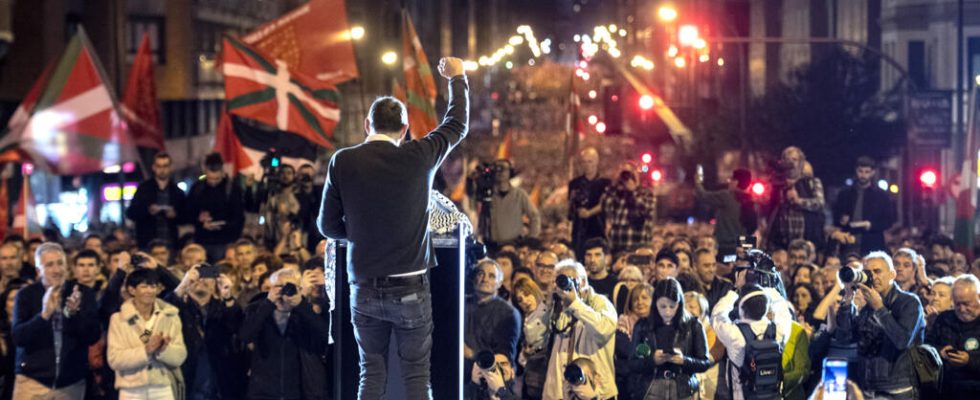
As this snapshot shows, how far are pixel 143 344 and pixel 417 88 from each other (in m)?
9.41

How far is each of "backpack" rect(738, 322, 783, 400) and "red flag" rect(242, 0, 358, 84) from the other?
1195 centimetres

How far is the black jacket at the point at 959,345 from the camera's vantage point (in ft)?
38.3

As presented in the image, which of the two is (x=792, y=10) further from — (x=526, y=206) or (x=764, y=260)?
(x=764, y=260)

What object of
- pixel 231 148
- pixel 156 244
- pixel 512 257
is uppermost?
pixel 231 148

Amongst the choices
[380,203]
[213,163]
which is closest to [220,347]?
[213,163]

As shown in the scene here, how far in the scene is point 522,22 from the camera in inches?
5123

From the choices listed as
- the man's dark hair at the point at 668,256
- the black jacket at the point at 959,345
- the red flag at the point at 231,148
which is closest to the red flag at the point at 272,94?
the red flag at the point at 231,148

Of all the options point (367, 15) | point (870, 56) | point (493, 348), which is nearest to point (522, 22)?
point (367, 15)

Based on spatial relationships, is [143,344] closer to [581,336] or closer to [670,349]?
[581,336]

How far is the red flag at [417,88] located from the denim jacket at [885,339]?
9.54 metres

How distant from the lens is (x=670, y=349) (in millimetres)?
11195

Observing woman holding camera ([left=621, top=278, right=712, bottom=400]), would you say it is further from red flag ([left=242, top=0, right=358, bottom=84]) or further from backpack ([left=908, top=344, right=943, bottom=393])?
red flag ([left=242, top=0, right=358, bottom=84])

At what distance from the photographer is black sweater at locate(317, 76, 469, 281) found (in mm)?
7664

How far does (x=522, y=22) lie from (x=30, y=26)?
92.5m
